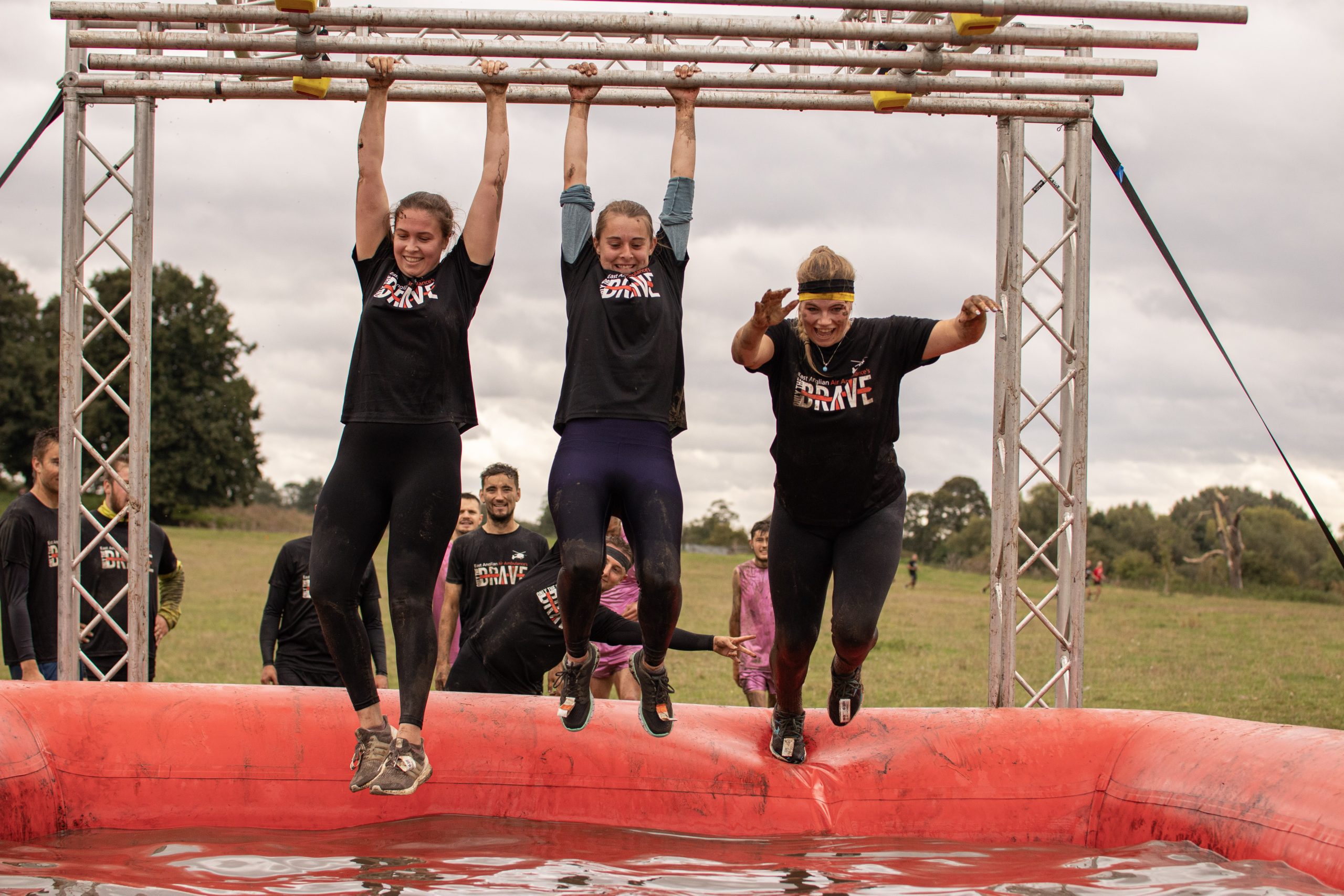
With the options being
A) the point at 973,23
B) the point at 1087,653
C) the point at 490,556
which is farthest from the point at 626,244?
the point at 1087,653

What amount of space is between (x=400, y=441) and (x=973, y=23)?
2.94 m

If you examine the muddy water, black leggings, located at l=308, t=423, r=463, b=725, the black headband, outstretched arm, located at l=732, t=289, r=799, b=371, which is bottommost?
the muddy water

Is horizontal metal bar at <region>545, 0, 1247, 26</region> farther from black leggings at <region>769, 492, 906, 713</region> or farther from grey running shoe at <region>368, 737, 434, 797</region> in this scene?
grey running shoe at <region>368, 737, 434, 797</region>

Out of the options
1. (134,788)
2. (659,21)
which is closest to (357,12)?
(659,21)

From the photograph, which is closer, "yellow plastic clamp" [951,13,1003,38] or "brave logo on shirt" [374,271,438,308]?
"brave logo on shirt" [374,271,438,308]

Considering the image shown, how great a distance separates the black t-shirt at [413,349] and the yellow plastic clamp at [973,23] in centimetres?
138

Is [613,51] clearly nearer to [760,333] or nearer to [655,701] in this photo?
[760,333]

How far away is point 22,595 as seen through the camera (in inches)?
251

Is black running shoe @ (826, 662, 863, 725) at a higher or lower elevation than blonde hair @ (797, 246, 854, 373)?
lower

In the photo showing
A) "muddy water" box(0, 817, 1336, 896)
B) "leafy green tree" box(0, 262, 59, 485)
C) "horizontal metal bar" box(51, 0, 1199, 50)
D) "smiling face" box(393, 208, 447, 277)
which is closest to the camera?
"muddy water" box(0, 817, 1336, 896)

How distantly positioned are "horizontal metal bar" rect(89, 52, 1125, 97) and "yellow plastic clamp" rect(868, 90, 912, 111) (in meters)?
0.09

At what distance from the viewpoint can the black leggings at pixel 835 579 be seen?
15.0 ft

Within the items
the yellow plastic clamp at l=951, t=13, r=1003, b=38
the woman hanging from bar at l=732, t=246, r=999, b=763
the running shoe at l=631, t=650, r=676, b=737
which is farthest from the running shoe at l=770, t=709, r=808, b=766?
the yellow plastic clamp at l=951, t=13, r=1003, b=38

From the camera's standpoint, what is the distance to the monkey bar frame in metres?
4.80
